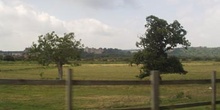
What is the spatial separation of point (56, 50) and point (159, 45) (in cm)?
1764

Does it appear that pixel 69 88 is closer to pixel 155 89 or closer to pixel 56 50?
pixel 155 89

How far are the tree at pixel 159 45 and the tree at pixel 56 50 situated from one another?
49.2ft

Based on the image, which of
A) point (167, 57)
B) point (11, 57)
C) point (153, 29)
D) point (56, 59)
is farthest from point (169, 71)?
point (11, 57)

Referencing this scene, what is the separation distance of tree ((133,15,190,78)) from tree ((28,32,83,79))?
49.2 ft

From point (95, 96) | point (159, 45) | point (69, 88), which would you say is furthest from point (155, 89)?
point (159, 45)

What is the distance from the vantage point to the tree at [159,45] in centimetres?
4047

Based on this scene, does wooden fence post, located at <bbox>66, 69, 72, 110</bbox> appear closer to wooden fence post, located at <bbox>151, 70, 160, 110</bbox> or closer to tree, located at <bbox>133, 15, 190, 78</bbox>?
wooden fence post, located at <bbox>151, 70, 160, 110</bbox>

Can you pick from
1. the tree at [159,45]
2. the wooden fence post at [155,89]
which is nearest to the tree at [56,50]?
the tree at [159,45]

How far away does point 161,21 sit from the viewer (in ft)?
134

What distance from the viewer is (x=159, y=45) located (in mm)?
41406

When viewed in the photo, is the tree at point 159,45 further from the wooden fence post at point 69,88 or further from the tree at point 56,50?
the wooden fence post at point 69,88

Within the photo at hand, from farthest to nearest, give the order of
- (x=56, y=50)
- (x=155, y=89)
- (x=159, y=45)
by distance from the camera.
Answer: (x=56, y=50) < (x=159, y=45) < (x=155, y=89)

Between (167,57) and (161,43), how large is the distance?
172cm

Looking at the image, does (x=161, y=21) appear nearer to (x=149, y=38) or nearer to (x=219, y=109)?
(x=149, y=38)
